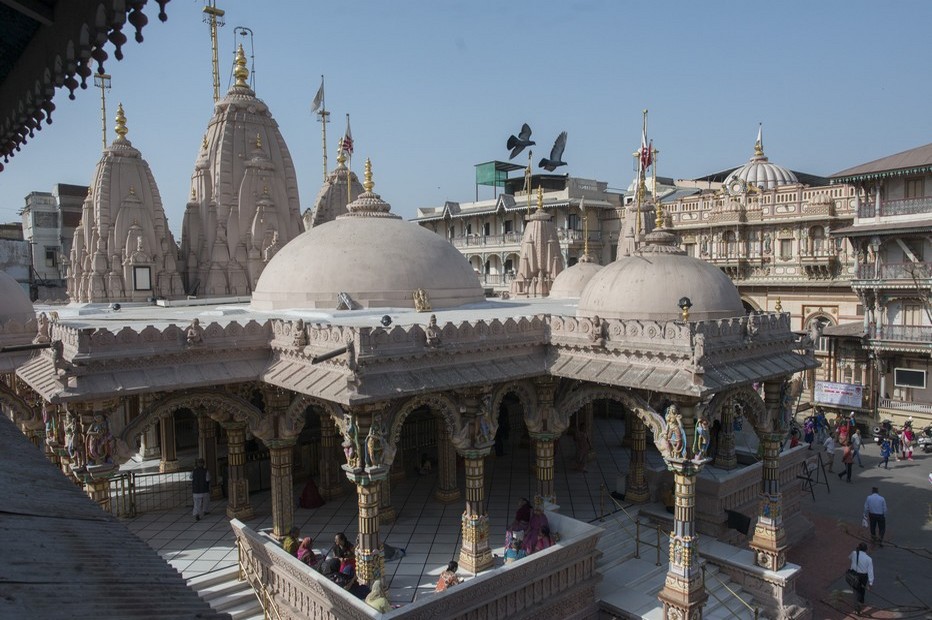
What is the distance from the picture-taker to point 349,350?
39.8 feet

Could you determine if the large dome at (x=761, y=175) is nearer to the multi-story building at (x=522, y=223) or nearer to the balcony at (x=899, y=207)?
the multi-story building at (x=522, y=223)

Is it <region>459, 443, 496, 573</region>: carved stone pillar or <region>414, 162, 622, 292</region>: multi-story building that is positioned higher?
<region>414, 162, 622, 292</region>: multi-story building

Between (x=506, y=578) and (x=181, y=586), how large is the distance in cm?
967

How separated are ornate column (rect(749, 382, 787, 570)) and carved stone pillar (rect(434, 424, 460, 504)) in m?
7.57

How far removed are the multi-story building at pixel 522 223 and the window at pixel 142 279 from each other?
88.1 feet

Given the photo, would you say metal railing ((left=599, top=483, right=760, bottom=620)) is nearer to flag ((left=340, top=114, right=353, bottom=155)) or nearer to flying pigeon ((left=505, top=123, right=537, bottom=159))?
flag ((left=340, top=114, right=353, bottom=155))

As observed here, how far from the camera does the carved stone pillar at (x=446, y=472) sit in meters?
17.5

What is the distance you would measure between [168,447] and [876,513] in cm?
2108

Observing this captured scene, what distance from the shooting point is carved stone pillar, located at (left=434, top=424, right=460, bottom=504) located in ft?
57.5

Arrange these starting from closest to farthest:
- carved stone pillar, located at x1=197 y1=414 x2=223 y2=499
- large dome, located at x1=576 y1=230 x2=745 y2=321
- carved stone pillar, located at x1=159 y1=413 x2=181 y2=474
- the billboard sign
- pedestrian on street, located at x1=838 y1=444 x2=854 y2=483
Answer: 1. large dome, located at x1=576 y1=230 x2=745 y2=321
2. carved stone pillar, located at x1=197 y1=414 x2=223 y2=499
3. carved stone pillar, located at x1=159 y1=413 x2=181 y2=474
4. pedestrian on street, located at x1=838 y1=444 x2=854 y2=483
5. the billboard sign

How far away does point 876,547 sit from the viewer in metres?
18.4

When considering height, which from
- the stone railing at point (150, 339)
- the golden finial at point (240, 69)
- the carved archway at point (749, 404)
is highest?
the golden finial at point (240, 69)

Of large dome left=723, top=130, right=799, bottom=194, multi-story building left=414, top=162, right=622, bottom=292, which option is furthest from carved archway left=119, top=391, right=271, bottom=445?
large dome left=723, top=130, right=799, bottom=194

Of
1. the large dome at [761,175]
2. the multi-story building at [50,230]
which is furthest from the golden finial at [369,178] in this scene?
the multi-story building at [50,230]
